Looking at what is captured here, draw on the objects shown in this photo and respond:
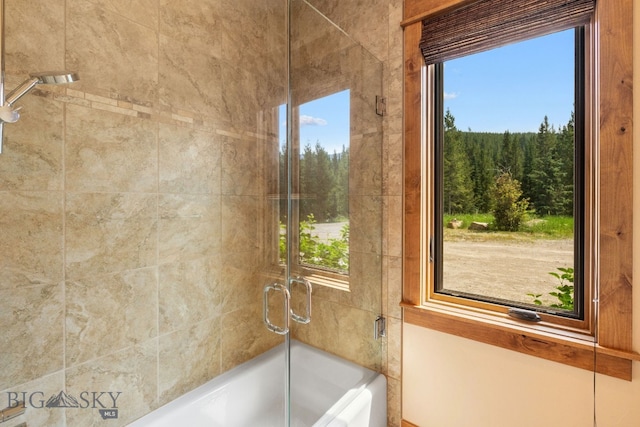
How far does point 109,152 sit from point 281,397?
50.9 inches

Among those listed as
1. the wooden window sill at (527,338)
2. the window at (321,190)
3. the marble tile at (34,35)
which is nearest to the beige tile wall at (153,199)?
the marble tile at (34,35)

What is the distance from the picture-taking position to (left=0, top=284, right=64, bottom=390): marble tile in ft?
3.29

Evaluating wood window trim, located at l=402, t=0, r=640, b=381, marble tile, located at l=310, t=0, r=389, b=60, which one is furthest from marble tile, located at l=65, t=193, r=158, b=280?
wood window trim, located at l=402, t=0, r=640, b=381

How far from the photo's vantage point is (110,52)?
118cm

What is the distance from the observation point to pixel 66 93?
42.8 inches

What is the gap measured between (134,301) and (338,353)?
→ 101cm

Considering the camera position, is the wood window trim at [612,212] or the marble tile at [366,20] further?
the marble tile at [366,20]

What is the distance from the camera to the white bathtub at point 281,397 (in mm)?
1284

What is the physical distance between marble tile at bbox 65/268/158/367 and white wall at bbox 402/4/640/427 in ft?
4.29

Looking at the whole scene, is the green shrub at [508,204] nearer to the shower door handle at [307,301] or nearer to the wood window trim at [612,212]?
the wood window trim at [612,212]

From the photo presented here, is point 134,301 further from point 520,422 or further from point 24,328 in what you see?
point 520,422

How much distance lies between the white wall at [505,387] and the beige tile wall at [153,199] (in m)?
0.15

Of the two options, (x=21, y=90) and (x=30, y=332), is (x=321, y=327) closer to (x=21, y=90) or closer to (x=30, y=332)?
(x=30, y=332)

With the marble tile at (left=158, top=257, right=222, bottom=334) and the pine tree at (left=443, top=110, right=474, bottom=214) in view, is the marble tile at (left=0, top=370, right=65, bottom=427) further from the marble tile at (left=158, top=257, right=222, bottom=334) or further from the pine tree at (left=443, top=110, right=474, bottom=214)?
the pine tree at (left=443, top=110, right=474, bottom=214)
